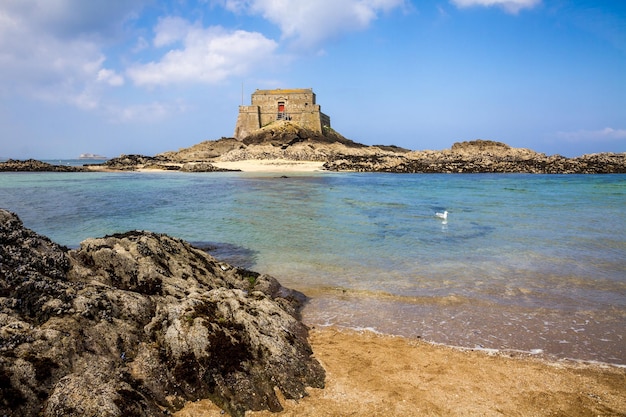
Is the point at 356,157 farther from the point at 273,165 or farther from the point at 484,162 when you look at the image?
the point at 484,162

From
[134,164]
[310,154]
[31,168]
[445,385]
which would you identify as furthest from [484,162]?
[31,168]

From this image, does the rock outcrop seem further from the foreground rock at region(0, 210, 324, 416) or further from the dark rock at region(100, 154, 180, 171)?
the foreground rock at region(0, 210, 324, 416)

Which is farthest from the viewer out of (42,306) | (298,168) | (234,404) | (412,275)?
(298,168)

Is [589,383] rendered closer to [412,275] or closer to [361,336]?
[361,336]

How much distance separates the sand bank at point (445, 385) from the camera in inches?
166

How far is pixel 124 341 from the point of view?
455 centimetres

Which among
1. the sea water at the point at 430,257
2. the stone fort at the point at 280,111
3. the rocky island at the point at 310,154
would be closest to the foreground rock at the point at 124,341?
the sea water at the point at 430,257

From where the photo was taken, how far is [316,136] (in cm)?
8188

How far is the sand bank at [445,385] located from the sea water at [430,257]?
0.54m

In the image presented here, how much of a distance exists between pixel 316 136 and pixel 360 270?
74075mm

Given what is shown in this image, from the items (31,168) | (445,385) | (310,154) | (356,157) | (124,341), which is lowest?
(445,385)

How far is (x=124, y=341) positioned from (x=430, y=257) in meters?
8.28

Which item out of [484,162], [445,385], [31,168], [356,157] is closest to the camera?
[445,385]

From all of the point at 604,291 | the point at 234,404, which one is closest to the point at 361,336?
the point at 234,404
